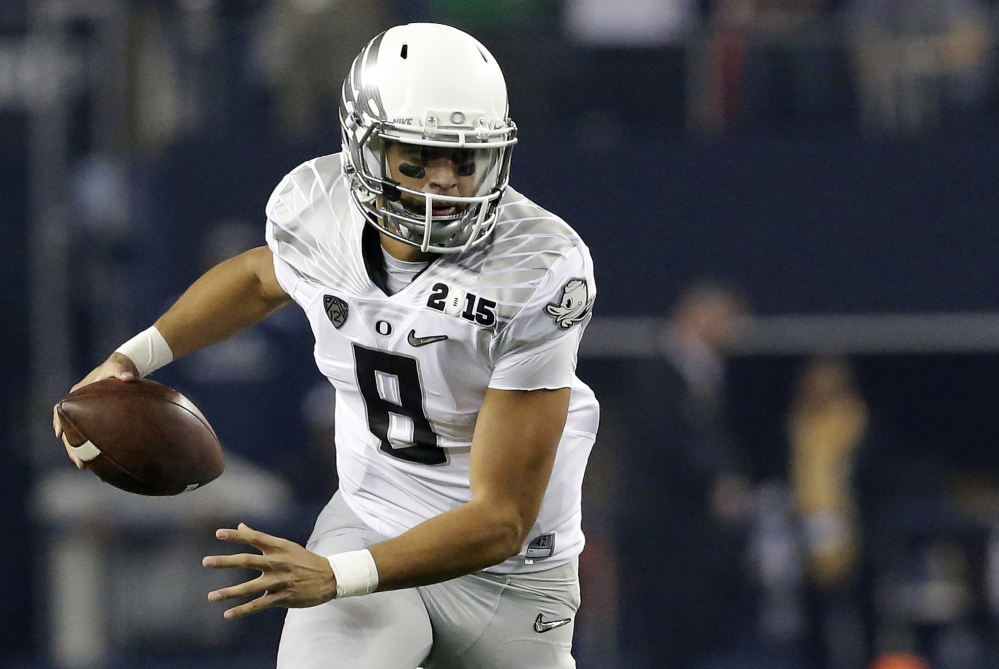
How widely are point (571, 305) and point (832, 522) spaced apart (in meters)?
4.11

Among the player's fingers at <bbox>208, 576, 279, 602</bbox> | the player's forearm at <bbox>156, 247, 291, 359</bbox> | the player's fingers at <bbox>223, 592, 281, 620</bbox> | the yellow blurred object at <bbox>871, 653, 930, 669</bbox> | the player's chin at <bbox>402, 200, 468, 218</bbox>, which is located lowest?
the yellow blurred object at <bbox>871, 653, 930, 669</bbox>

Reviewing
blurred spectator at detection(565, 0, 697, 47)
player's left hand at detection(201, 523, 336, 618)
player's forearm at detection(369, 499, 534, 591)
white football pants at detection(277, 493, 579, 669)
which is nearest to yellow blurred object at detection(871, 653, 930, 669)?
blurred spectator at detection(565, 0, 697, 47)

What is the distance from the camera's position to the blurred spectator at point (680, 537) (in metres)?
6.64

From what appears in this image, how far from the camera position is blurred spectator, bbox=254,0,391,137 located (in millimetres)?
7133


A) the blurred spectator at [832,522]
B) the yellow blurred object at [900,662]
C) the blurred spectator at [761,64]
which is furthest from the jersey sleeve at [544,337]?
the blurred spectator at [761,64]

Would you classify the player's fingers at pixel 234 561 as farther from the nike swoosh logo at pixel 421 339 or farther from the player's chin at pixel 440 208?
the player's chin at pixel 440 208

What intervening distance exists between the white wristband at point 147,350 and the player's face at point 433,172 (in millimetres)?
725

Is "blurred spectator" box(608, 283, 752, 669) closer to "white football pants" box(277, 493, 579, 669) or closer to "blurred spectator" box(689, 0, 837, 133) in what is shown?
"blurred spectator" box(689, 0, 837, 133)

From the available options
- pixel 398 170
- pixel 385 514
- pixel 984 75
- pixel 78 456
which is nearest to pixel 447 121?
pixel 398 170

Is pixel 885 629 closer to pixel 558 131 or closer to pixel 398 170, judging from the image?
pixel 558 131

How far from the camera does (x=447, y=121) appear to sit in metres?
3.01

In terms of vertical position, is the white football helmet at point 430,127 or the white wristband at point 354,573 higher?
the white football helmet at point 430,127

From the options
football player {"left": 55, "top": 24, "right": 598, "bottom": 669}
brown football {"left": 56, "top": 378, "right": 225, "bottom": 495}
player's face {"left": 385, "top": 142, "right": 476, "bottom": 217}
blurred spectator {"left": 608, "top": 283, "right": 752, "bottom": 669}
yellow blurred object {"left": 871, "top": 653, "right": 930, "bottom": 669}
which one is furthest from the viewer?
blurred spectator {"left": 608, "top": 283, "right": 752, "bottom": 669}

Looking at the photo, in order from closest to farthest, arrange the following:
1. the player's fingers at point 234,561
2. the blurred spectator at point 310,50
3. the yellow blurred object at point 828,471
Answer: the player's fingers at point 234,561, the yellow blurred object at point 828,471, the blurred spectator at point 310,50
